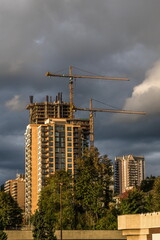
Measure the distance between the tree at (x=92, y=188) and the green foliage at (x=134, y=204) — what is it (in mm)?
6668

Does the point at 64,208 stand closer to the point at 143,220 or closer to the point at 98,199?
the point at 98,199

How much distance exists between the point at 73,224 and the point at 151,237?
6729 cm

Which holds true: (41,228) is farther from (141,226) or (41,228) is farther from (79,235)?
(141,226)

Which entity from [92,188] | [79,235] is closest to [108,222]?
[92,188]

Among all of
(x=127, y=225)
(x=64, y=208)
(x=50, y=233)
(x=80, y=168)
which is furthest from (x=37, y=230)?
(x=80, y=168)

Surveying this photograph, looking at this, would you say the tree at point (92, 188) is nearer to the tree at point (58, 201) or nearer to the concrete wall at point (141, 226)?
the tree at point (58, 201)

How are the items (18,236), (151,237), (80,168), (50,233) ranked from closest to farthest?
(151,237)
(50,233)
(18,236)
(80,168)

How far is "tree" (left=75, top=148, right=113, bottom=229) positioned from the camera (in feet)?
390

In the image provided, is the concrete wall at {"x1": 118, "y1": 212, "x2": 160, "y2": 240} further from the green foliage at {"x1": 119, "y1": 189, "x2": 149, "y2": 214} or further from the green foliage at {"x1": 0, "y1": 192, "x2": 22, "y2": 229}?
the green foliage at {"x1": 0, "y1": 192, "x2": 22, "y2": 229}

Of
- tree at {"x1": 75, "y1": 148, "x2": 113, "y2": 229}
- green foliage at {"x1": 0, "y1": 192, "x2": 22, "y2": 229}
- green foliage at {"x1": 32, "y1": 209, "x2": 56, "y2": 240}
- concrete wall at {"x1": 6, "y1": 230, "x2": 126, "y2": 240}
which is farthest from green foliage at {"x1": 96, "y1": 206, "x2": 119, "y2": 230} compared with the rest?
green foliage at {"x1": 32, "y1": 209, "x2": 56, "y2": 240}

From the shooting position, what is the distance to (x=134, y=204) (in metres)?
114

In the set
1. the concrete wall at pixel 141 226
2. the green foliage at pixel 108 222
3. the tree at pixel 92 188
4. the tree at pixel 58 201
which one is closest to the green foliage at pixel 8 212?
the tree at pixel 58 201

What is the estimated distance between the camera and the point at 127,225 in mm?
53281

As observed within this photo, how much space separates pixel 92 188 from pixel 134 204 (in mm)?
10446
